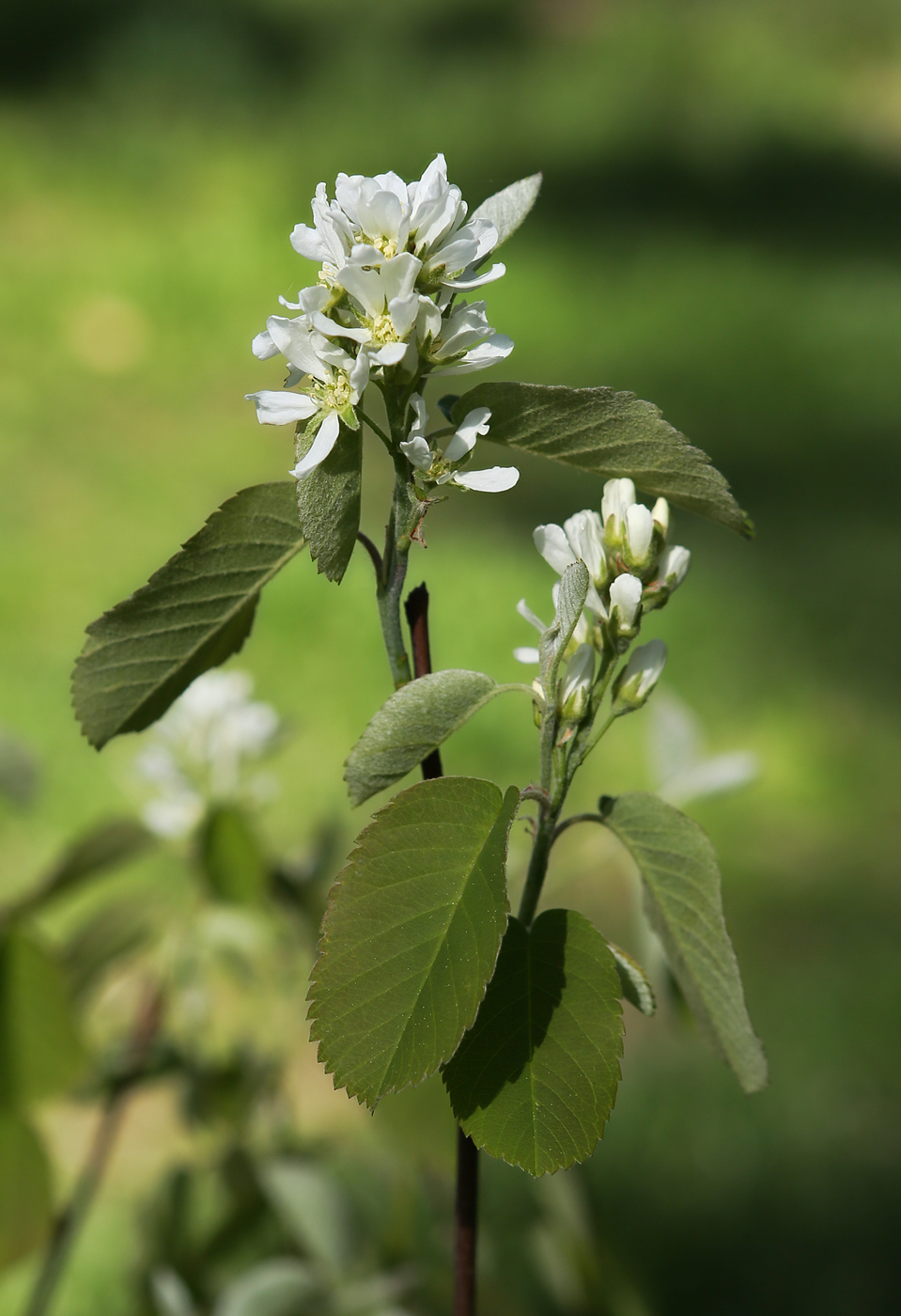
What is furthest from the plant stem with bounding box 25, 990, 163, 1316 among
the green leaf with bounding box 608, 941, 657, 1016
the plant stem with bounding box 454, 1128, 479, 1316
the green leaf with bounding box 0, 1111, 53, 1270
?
the green leaf with bounding box 608, 941, 657, 1016

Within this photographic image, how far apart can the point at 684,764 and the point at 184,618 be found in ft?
1.65

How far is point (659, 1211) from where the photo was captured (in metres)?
1.37

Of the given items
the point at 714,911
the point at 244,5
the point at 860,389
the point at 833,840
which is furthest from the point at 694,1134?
Answer: the point at 244,5

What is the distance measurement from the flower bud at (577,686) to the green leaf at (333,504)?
78 mm

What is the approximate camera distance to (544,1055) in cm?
36

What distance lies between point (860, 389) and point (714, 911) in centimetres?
312

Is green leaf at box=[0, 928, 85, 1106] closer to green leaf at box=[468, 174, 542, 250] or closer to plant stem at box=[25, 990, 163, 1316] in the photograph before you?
plant stem at box=[25, 990, 163, 1316]

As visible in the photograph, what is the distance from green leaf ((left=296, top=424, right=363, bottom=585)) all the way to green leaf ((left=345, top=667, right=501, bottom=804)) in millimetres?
39

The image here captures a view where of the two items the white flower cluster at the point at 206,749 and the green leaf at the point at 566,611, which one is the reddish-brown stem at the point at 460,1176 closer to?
the green leaf at the point at 566,611

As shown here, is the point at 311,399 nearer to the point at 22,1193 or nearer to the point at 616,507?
the point at 616,507

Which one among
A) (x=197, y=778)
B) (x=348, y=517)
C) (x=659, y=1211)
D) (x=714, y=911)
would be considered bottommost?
(x=659, y=1211)

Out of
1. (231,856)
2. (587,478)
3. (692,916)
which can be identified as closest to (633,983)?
(692,916)

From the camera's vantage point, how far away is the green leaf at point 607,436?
367mm

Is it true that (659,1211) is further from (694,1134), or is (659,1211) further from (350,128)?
(350,128)
